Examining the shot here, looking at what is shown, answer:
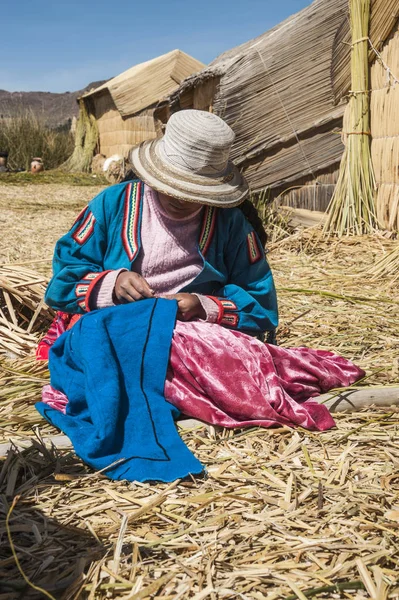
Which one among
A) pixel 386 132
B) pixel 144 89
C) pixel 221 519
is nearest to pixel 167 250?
pixel 221 519

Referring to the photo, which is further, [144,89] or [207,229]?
[144,89]

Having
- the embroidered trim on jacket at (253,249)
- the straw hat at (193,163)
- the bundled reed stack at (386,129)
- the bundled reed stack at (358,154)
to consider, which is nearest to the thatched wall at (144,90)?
the bundled reed stack at (358,154)

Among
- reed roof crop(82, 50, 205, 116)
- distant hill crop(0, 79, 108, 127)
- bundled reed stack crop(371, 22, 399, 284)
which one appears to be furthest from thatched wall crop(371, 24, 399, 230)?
distant hill crop(0, 79, 108, 127)

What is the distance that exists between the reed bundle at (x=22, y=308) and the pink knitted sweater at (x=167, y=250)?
83 centimetres

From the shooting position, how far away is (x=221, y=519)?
5.68ft

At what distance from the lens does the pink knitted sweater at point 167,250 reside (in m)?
2.60

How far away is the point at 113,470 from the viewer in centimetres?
202

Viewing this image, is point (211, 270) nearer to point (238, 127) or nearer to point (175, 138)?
point (175, 138)

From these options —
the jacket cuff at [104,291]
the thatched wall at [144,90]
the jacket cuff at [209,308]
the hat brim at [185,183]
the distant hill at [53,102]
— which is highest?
the distant hill at [53,102]

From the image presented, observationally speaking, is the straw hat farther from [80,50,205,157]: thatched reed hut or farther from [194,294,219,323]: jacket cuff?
[80,50,205,157]: thatched reed hut

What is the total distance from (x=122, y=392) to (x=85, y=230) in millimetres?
680

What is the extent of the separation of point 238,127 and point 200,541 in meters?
5.26

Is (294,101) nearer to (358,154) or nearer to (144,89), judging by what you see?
(358,154)

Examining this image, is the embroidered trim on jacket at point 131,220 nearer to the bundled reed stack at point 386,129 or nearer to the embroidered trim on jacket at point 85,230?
the embroidered trim on jacket at point 85,230
